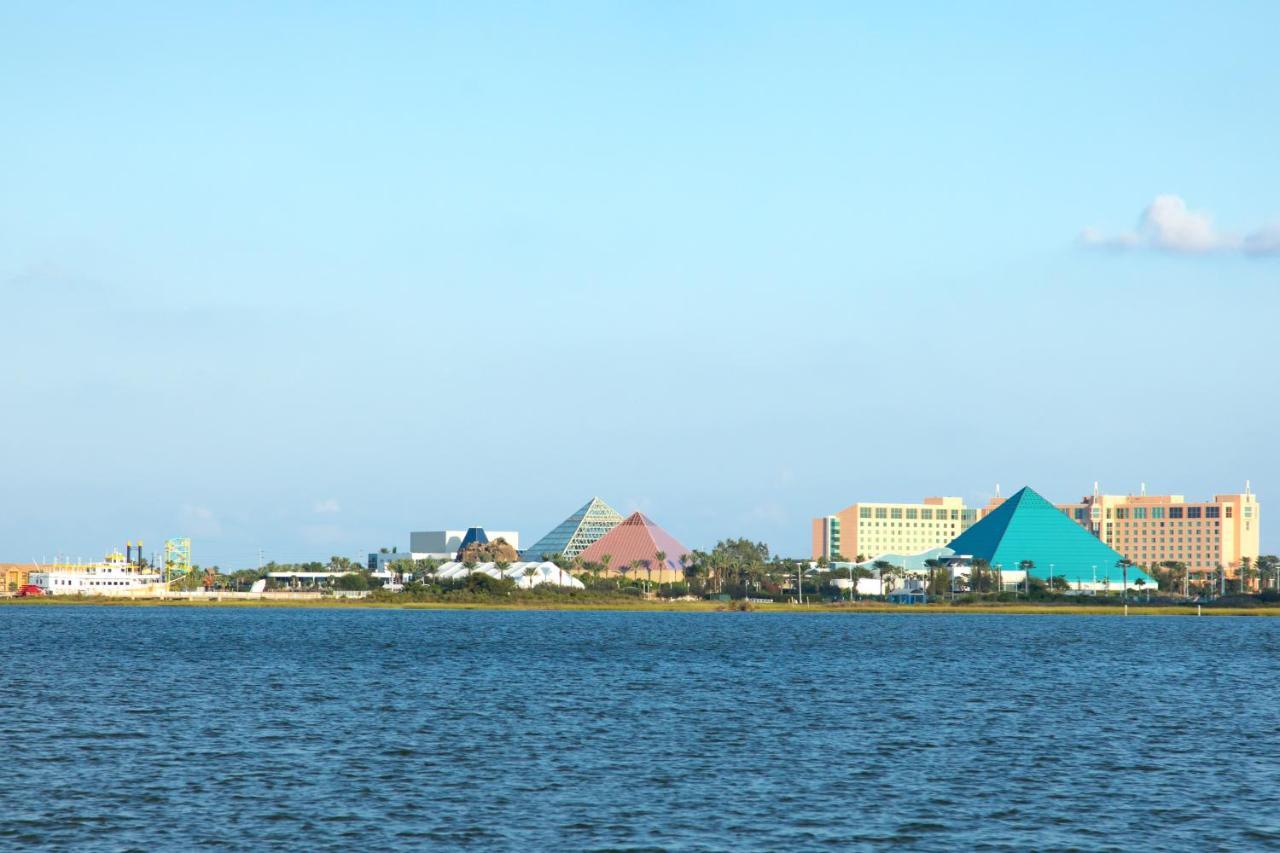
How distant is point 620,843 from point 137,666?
5311 centimetres

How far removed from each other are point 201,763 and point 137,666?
1557 inches

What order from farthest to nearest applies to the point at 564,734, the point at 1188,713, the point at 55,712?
the point at 1188,713
the point at 55,712
the point at 564,734

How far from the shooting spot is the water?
30.8 meters

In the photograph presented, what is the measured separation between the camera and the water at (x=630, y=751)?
30.8 meters

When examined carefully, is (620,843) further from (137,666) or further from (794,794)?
(137,666)

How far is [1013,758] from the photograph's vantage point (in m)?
41.9

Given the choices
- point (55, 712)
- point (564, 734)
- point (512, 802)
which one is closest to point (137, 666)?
point (55, 712)

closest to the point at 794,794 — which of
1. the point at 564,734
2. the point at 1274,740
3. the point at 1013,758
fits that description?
the point at 1013,758

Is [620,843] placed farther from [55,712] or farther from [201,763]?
[55,712]

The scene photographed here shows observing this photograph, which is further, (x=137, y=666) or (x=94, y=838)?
(x=137, y=666)

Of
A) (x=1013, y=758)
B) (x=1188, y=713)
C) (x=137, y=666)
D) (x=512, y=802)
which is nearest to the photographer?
(x=512, y=802)

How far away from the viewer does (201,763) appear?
3919 centimetres

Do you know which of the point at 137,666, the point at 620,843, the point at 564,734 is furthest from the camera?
the point at 137,666

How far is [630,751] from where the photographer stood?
42781 millimetres
